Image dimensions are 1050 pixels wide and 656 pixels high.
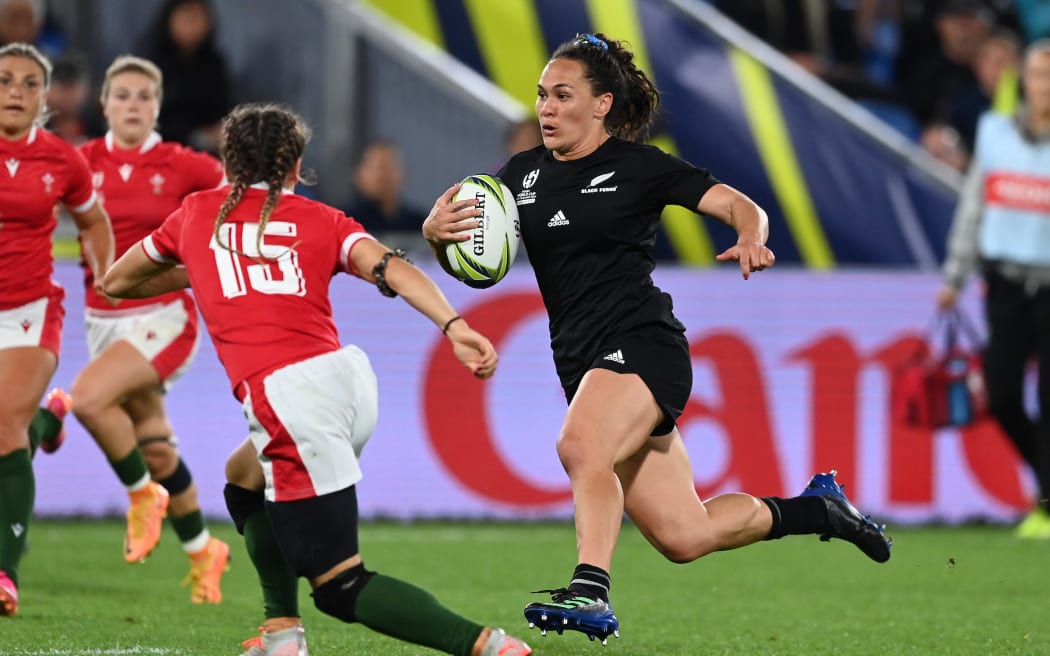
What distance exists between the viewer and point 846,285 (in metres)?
9.95

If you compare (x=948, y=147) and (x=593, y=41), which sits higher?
(x=593, y=41)

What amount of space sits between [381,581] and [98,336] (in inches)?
134

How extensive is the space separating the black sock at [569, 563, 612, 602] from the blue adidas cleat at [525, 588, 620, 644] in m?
0.03

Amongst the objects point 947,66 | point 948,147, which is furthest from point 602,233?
point 947,66

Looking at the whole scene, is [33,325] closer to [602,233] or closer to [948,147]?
[602,233]

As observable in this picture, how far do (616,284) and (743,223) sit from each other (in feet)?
1.64

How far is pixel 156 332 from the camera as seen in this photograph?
7.29m

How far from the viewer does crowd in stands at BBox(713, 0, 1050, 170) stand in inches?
487

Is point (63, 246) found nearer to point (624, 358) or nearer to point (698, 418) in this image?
point (698, 418)

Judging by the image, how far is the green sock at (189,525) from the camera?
7.07m

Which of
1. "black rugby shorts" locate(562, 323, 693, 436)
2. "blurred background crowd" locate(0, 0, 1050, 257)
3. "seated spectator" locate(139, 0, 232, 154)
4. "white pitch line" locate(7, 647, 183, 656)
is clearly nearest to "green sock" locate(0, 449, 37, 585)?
"white pitch line" locate(7, 647, 183, 656)

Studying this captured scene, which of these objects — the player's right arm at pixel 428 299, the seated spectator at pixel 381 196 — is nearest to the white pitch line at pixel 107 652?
the player's right arm at pixel 428 299

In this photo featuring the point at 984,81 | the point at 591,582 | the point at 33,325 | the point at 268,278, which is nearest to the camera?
the point at 268,278

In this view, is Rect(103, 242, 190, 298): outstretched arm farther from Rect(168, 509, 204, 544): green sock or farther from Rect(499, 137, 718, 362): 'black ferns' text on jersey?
Rect(168, 509, 204, 544): green sock
